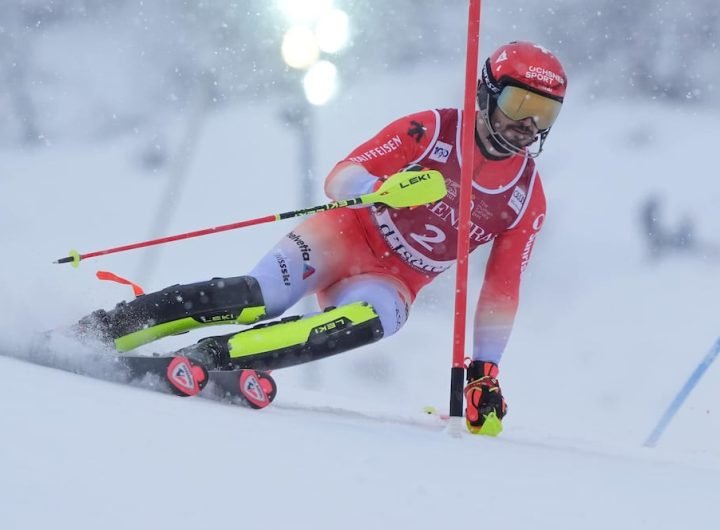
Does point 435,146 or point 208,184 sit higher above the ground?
point 435,146

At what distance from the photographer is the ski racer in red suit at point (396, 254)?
3361 millimetres

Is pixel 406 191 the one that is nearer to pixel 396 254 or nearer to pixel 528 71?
pixel 396 254

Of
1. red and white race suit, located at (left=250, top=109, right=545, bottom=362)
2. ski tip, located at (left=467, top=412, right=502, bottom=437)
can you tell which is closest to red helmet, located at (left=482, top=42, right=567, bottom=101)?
red and white race suit, located at (left=250, top=109, right=545, bottom=362)

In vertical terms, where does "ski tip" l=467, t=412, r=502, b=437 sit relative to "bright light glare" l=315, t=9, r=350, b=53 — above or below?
below

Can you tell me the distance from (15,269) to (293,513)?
258cm

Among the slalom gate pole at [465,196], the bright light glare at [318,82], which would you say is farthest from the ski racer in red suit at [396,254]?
the bright light glare at [318,82]

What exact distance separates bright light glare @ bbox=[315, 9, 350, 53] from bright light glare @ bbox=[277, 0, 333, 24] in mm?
66

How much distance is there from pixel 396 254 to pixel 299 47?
592 cm

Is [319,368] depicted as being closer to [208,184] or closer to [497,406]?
[497,406]

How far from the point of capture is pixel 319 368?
10.1 meters

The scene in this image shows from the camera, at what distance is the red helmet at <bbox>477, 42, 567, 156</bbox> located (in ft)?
11.7

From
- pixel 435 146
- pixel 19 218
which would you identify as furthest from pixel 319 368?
pixel 435 146

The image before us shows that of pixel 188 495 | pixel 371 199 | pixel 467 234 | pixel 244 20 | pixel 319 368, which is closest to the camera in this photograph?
pixel 188 495

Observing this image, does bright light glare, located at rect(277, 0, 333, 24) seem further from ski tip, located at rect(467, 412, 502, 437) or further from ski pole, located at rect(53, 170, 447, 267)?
ski tip, located at rect(467, 412, 502, 437)
